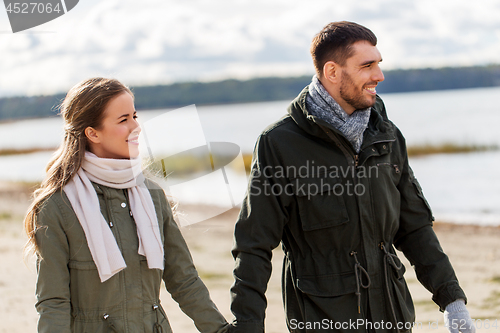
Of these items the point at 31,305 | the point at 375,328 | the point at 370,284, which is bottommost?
the point at 31,305

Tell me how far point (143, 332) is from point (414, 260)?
4.28ft

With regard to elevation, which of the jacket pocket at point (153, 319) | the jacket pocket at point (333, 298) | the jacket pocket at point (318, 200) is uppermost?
the jacket pocket at point (318, 200)

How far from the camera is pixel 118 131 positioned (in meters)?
2.28

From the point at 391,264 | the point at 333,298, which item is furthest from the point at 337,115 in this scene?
the point at 333,298

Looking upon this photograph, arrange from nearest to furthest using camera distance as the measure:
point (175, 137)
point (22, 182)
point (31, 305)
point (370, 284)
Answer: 1. point (370, 284)
2. point (175, 137)
3. point (31, 305)
4. point (22, 182)

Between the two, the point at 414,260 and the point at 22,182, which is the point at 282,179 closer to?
the point at 414,260

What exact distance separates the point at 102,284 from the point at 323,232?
0.95 m

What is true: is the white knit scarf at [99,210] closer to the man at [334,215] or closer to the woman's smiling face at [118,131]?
the woman's smiling face at [118,131]

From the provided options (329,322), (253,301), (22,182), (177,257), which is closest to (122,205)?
(177,257)

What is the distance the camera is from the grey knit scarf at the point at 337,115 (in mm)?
2402

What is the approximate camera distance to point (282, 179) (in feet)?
7.84

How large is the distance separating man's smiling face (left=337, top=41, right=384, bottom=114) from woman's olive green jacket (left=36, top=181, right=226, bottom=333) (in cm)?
100

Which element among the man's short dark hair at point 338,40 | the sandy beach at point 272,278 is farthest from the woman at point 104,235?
the sandy beach at point 272,278

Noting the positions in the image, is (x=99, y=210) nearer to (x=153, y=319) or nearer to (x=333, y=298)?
A: (x=153, y=319)
